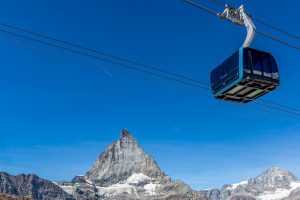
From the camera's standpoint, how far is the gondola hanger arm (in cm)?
3391

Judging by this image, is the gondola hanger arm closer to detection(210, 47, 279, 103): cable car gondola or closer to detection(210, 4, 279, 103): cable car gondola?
detection(210, 4, 279, 103): cable car gondola

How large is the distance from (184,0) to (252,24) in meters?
7.98

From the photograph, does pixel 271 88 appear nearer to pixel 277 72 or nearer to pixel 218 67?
pixel 277 72

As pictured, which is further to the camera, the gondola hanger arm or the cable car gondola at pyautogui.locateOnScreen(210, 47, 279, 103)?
the cable car gondola at pyautogui.locateOnScreen(210, 47, 279, 103)

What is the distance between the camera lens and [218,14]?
110 feet

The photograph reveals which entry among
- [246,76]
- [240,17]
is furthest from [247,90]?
[240,17]

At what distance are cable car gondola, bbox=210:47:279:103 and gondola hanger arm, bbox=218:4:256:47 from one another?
2372 millimetres

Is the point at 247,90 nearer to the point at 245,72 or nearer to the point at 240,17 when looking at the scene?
the point at 245,72

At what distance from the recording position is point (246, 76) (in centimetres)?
3581

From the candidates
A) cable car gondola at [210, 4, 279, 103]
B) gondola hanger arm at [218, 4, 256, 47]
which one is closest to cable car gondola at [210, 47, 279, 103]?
cable car gondola at [210, 4, 279, 103]

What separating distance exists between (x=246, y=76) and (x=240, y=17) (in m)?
4.65

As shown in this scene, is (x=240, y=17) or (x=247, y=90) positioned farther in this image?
(x=247, y=90)

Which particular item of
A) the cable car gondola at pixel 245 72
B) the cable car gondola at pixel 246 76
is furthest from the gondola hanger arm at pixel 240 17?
the cable car gondola at pixel 246 76

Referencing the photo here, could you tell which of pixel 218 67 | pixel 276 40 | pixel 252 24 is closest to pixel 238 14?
pixel 252 24
